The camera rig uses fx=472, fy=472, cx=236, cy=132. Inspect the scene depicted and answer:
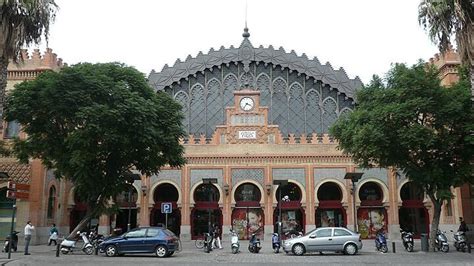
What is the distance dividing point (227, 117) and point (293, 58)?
9.01m

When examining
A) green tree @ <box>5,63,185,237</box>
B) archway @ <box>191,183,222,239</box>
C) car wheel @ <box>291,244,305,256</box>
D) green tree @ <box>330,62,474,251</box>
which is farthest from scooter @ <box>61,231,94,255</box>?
green tree @ <box>330,62,474,251</box>

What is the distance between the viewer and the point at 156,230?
78.4 ft

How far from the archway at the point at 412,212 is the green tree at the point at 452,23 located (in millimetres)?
18594

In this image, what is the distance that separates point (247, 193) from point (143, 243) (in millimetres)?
15867

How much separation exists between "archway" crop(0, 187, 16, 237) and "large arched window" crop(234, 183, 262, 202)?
1657 centimetres

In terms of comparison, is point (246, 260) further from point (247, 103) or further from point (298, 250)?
point (247, 103)

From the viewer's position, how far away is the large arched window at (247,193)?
1502 inches

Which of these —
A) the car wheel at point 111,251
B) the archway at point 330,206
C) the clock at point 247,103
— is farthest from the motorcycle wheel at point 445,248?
the clock at point 247,103

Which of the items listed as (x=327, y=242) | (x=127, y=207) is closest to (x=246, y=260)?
(x=327, y=242)

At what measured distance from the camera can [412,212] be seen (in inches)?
1502

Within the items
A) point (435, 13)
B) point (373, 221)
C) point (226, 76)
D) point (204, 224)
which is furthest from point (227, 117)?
point (435, 13)

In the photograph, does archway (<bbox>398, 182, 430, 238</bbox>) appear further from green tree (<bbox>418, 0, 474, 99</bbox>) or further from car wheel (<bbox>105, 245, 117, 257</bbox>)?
car wheel (<bbox>105, 245, 117, 257</bbox>)

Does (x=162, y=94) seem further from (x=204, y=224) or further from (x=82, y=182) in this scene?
(x=204, y=224)

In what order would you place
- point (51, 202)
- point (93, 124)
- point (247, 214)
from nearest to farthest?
point (93, 124)
point (51, 202)
point (247, 214)
